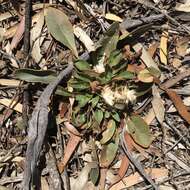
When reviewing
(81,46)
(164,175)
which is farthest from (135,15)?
(164,175)

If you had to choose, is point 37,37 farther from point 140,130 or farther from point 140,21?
point 140,130

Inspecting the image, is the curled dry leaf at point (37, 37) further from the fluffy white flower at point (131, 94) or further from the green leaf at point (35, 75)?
the fluffy white flower at point (131, 94)

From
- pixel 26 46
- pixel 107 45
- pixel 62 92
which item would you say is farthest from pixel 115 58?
pixel 26 46

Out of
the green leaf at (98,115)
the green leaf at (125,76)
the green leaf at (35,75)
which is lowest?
the green leaf at (98,115)

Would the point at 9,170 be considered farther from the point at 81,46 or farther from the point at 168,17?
the point at 168,17

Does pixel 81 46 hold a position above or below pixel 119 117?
above

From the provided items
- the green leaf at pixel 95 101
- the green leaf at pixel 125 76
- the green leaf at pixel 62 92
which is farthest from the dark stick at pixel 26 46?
the green leaf at pixel 125 76

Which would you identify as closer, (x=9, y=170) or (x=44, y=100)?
(x=44, y=100)
